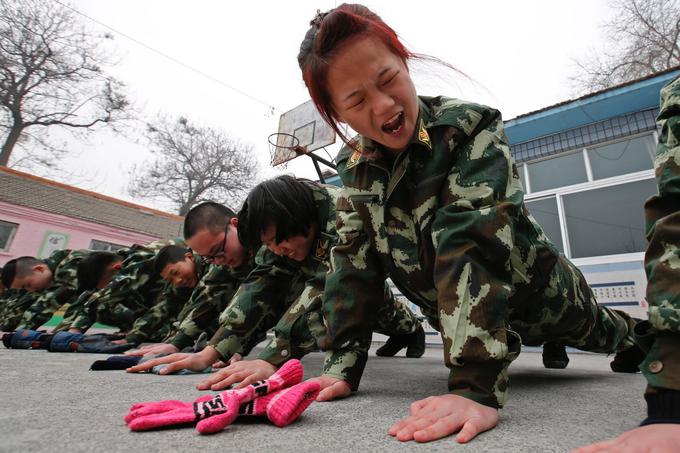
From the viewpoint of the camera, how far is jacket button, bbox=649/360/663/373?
531 millimetres

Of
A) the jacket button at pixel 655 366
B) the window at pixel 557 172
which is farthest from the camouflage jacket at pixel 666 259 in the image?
the window at pixel 557 172

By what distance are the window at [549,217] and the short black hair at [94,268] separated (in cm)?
473

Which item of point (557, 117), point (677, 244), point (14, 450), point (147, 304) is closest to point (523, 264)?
point (677, 244)

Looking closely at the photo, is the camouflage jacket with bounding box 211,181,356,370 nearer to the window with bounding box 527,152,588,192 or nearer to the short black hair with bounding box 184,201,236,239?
the short black hair with bounding box 184,201,236,239

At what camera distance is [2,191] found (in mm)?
9305

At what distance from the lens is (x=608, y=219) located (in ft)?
13.4

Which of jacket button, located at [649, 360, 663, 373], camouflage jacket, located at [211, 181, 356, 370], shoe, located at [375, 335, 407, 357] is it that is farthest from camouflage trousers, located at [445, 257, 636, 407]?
shoe, located at [375, 335, 407, 357]

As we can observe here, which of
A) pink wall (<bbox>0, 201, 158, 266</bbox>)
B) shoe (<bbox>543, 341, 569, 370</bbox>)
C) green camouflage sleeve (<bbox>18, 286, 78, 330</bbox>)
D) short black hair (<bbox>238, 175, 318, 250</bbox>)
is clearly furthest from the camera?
pink wall (<bbox>0, 201, 158, 266</bbox>)

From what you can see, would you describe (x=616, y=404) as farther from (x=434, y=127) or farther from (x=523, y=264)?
(x=434, y=127)

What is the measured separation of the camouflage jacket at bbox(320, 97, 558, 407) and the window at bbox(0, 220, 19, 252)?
36.9 ft

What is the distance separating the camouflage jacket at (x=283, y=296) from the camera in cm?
138

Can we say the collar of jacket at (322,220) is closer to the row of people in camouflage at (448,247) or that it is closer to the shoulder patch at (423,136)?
the row of people in camouflage at (448,247)

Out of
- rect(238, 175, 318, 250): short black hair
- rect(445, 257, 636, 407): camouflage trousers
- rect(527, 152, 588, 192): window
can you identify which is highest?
rect(527, 152, 588, 192): window

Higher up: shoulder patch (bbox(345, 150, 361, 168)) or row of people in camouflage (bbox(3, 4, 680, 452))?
shoulder patch (bbox(345, 150, 361, 168))
